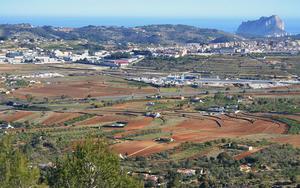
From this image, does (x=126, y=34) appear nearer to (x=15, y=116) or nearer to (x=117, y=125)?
(x=15, y=116)

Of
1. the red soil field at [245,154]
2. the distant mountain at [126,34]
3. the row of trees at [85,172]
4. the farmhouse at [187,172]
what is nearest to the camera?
the row of trees at [85,172]

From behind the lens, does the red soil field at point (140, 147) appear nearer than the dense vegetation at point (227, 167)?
No

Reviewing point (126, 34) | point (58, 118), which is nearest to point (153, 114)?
point (58, 118)

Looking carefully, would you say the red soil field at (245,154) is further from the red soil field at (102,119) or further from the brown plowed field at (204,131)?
the red soil field at (102,119)

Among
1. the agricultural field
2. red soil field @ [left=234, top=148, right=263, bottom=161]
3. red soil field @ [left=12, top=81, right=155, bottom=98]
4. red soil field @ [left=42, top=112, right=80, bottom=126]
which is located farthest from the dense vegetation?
red soil field @ [left=12, top=81, right=155, bottom=98]

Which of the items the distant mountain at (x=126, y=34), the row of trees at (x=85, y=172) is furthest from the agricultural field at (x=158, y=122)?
the distant mountain at (x=126, y=34)
